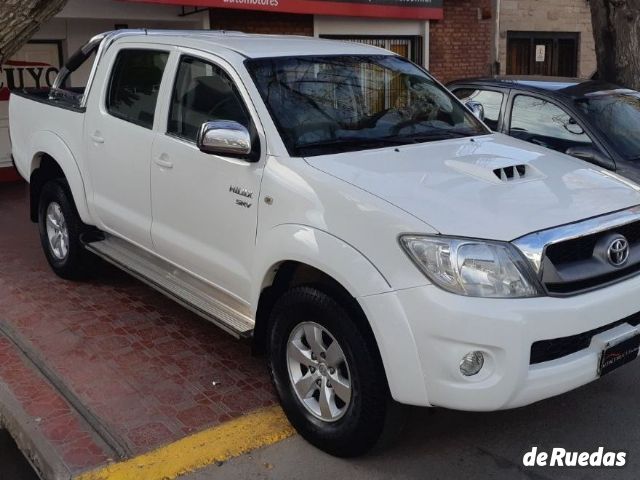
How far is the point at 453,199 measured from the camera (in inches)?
133

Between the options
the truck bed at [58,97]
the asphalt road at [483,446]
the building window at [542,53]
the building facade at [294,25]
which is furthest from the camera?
the building window at [542,53]

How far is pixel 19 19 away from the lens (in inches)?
211

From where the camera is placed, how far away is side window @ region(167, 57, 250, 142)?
4.31 m

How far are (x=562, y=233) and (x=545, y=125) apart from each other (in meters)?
3.62

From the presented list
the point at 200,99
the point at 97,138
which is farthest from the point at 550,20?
the point at 200,99

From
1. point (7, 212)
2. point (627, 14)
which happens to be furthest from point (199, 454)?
point (627, 14)

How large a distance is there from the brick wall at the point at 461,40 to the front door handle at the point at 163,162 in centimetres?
1009

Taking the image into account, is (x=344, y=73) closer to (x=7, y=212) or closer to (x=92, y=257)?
(x=92, y=257)

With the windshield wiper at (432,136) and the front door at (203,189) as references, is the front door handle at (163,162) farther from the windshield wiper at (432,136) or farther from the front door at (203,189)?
the windshield wiper at (432,136)

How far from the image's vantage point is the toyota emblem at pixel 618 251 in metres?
3.43

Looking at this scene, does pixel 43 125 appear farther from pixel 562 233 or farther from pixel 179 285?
pixel 562 233

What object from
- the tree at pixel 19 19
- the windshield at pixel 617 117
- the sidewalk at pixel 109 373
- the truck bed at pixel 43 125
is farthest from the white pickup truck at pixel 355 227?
the windshield at pixel 617 117

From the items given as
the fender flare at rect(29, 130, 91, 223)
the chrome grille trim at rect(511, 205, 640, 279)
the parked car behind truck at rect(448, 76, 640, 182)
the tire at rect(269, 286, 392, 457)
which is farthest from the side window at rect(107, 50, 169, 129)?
the parked car behind truck at rect(448, 76, 640, 182)

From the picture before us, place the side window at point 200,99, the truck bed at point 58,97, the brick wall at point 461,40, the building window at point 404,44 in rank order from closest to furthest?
1. the side window at point 200,99
2. the truck bed at point 58,97
3. the building window at point 404,44
4. the brick wall at point 461,40
